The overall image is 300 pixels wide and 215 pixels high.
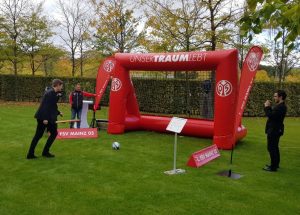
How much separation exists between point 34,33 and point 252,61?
2308cm

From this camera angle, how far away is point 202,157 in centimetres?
859

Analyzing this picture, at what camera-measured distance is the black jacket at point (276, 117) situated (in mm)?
7996

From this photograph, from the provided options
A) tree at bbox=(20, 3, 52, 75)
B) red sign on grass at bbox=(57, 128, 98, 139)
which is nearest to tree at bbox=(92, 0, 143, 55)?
tree at bbox=(20, 3, 52, 75)

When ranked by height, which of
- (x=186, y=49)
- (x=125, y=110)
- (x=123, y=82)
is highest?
(x=186, y=49)

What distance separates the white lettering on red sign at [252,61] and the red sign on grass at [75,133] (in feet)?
19.0

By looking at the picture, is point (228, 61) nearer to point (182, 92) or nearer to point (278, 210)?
point (278, 210)

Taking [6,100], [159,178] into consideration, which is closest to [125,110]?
[159,178]

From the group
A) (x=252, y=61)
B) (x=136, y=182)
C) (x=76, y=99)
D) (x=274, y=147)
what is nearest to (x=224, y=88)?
(x=252, y=61)

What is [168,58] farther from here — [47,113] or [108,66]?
[47,113]

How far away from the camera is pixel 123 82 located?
508 inches

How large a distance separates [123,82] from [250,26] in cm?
701

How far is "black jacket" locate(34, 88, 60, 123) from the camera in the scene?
28.1 ft

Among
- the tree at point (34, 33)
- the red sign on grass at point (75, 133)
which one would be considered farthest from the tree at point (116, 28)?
the red sign on grass at point (75, 133)

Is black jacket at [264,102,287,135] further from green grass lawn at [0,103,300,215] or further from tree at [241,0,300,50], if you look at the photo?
tree at [241,0,300,50]
